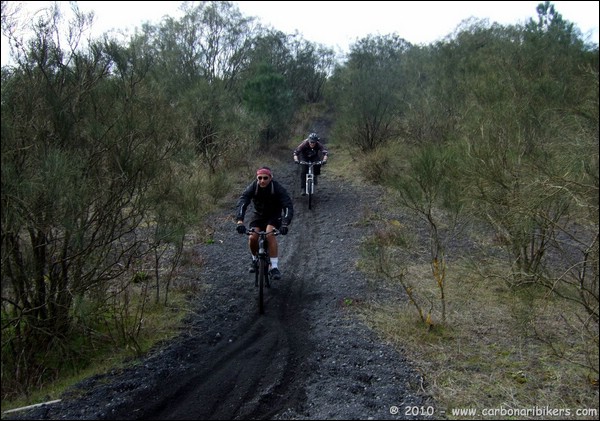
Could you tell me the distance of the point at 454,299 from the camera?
7145mm

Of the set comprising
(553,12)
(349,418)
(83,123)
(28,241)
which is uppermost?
(553,12)

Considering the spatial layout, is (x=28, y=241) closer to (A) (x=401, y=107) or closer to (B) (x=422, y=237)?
(B) (x=422, y=237)

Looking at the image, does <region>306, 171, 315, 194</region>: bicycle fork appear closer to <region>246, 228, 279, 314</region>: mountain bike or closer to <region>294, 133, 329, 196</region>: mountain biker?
<region>294, 133, 329, 196</region>: mountain biker

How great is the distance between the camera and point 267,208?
7383mm

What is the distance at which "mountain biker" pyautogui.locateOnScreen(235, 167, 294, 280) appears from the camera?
23.6 feet

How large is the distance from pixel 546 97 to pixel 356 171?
25.3ft

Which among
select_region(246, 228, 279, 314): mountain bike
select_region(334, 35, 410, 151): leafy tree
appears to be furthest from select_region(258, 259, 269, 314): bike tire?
select_region(334, 35, 410, 151): leafy tree

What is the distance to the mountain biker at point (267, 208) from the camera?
718 cm

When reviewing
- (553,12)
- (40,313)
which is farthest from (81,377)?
(553,12)

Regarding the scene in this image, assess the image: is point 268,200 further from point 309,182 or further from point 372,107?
point 372,107

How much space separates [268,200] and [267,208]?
122 mm

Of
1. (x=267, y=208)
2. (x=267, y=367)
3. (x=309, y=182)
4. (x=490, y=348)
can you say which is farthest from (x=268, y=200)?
(x=309, y=182)

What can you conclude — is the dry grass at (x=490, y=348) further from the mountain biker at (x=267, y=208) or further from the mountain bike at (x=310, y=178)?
the mountain bike at (x=310, y=178)

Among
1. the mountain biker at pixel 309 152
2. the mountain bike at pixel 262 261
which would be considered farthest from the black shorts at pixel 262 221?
the mountain biker at pixel 309 152
